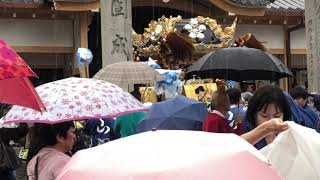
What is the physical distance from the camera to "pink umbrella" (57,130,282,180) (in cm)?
134

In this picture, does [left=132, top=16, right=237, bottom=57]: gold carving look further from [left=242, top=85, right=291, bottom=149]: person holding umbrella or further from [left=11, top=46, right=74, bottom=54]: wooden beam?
[left=242, top=85, right=291, bottom=149]: person holding umbrella

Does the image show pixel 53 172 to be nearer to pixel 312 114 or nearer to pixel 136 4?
pixel 312 114

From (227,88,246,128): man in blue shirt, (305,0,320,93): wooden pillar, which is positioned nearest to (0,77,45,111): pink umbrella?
(227,88,246,128): man in blue shirt

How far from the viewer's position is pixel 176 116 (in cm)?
498

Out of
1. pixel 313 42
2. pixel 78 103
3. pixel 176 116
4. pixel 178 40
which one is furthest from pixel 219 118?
pixel 178 40

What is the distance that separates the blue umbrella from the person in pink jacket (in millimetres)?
1476

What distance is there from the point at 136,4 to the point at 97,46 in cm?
177

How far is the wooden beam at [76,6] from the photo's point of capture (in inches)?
483

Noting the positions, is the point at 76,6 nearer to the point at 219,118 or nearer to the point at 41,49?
the point at 41,49

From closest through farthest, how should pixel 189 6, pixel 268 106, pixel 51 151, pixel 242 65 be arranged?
pixel 268 106 → pixel 51 151 → pixel 242 65 → pixel 189 6

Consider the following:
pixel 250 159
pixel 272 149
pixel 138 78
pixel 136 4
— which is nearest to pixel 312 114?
pixel 138 78

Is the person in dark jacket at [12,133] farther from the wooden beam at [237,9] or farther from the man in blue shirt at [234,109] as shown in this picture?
the wooden beam at [237,9]

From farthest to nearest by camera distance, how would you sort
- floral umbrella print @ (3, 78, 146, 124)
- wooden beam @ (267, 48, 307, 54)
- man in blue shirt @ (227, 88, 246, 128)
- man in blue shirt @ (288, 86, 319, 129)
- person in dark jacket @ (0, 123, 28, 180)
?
wooden beam @ (267, 48, 307, 54) < man in blue shirt @ (227, 88, 246, 128) < person in dark jacket @ (0, 123, 28, 180) < man in blue shirt @ (288, 86, 319, 129) < floral umbrella print @ (3, 78, 146, 124)

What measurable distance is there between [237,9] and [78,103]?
34.5ft
